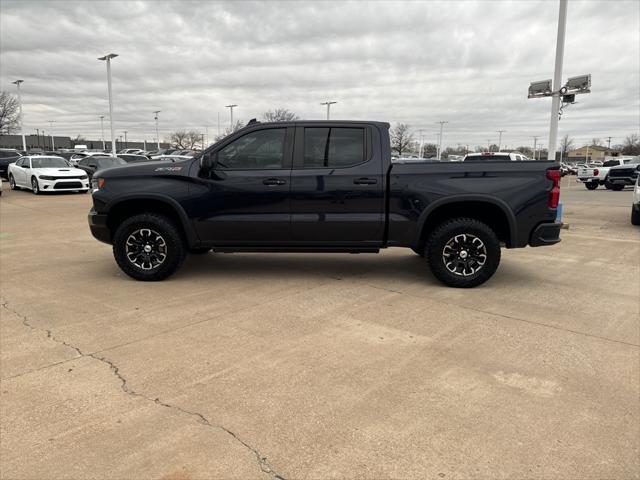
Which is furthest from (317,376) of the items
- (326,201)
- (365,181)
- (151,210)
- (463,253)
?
(151,210)

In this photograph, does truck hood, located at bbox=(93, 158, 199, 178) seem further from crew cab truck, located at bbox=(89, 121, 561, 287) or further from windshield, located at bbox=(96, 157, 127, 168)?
windshield, located at bbox=(96, 157, 127, 168)

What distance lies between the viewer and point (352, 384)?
3379mm

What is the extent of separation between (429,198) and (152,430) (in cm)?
396

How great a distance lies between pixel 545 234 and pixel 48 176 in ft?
63.0

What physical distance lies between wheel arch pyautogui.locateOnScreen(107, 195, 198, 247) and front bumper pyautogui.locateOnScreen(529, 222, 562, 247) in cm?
405

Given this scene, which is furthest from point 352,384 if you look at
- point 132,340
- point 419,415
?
point 132,340

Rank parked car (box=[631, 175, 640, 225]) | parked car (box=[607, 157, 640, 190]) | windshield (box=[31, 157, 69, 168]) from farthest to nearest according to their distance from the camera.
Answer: parked car (box=[607, 157, 640, 190]) → windshield (box=[31, 157, 69, 168]) → parked car (box=[631, 175, 640, 225])

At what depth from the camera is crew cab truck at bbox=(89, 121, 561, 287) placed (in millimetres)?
5629

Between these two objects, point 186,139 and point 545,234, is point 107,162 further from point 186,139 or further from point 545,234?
point 186,139

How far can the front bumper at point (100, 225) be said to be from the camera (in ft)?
19.7

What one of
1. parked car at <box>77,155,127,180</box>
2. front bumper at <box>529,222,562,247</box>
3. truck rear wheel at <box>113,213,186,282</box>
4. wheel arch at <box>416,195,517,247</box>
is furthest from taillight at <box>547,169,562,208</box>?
parked car at <box>77,155,127,180</box>

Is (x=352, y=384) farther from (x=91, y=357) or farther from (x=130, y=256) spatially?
(x=130, y=256)

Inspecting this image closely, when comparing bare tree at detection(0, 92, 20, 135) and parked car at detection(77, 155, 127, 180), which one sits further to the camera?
bare tree at detection(0, 92, 20, 135)

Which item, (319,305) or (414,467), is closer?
(414,467)
